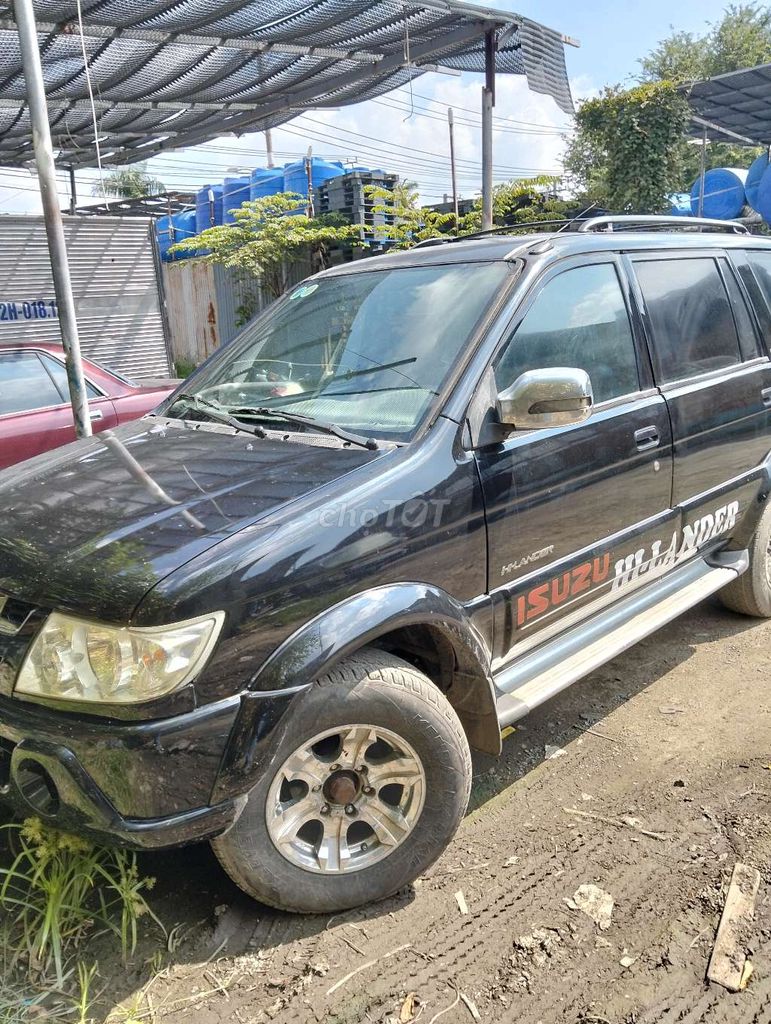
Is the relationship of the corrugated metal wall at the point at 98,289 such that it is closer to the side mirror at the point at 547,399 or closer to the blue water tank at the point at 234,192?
the blue water tank at the point at 234,192

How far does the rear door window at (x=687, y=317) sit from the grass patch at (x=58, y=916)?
2732 millimetres

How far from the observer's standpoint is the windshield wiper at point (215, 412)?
275cm

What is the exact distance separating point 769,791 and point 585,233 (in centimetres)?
226

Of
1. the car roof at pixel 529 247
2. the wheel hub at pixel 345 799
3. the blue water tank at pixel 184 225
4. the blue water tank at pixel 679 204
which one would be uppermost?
the blue water tank at pixel 184 225

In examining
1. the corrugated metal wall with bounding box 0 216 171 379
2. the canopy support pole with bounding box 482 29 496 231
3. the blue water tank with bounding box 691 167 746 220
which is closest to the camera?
the canopy support pole with bounding box 482 29 496 231

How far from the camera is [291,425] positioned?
108 inches

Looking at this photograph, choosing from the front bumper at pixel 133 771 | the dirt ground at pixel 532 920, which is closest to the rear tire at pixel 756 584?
the dirt ground at pixel 532 920

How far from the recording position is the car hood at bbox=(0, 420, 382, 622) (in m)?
2.00

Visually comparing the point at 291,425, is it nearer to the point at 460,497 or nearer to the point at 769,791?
the point at 460,497

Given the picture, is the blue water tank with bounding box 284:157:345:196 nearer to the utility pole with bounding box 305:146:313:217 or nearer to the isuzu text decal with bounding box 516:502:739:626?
the utility pole with bounding box 305:146:313:217

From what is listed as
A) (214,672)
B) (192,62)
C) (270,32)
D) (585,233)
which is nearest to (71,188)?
(192,62)

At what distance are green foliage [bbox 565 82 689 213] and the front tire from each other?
51.6ft

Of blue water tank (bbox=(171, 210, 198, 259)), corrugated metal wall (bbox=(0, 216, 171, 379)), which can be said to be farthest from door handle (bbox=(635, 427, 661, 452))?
blue water tank (bbox=(171, 210, 198, 259))

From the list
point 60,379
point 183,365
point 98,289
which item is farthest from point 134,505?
point 183,365
